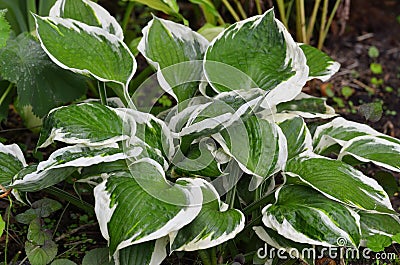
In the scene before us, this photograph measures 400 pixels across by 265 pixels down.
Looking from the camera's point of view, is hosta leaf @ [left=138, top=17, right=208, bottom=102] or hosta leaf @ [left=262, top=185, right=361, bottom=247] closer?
hosta leaf @ [left=262, top=185, right=361, bottom=247]

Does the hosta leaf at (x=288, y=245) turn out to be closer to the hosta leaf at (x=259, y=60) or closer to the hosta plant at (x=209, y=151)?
the hosta plant at (x=209, y=151)

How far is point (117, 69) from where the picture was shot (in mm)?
1510

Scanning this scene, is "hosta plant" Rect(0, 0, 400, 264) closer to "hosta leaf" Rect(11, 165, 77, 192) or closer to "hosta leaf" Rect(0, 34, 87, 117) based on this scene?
"hosta leaf" Rect(11, 165, 77, 192)

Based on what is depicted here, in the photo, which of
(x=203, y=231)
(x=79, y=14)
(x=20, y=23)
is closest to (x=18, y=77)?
(x=79, y=14)

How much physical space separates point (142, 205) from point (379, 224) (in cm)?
58

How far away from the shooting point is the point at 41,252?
1.38 metres

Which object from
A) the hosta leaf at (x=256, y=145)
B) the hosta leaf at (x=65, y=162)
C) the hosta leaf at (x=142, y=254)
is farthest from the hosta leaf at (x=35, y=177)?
the hosta leaf at (x=256, y=145)

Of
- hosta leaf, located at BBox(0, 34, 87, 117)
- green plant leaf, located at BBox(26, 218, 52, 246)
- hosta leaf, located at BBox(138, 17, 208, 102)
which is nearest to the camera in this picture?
green plant leaf, located at BBox(26, 218, 52, 246)

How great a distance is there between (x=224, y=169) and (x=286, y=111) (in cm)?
26

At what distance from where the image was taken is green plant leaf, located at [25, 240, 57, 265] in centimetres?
137

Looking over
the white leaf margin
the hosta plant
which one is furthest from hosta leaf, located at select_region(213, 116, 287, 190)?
the white leaf margin

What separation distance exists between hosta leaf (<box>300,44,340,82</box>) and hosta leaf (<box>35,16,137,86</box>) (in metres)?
0.46

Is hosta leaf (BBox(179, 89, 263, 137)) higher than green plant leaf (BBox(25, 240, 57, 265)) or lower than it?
higher

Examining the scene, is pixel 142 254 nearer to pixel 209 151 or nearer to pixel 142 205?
pixel 142 205
